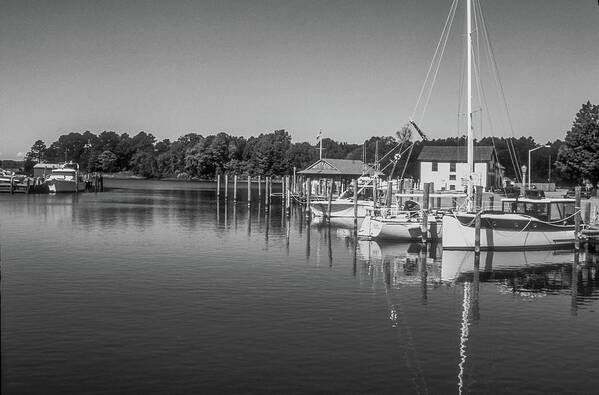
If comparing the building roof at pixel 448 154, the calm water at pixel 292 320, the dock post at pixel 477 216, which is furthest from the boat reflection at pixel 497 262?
the building roof at pixel 448 154

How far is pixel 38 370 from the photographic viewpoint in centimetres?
1644

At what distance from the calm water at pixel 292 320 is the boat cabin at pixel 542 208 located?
2694 millimetres

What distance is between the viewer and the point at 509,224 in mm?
39688

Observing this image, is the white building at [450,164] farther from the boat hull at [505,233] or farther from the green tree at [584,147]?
the boat hull at [505,233]

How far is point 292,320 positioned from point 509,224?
73.2ft

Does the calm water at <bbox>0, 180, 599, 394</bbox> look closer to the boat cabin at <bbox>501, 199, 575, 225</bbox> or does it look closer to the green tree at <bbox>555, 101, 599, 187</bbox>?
the boat cabin at <bbox>501, 199, 575, 225</bbox>

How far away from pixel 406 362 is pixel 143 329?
27.3 feet

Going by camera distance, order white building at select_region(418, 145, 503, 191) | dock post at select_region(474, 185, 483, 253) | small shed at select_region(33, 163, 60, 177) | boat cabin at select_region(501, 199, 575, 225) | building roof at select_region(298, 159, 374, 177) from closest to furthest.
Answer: dock post at select_region(474, 185, 483, 253) < boat cabin at select_region(501, 199, 575, 225) < building roof at select_region(298, 159, 374, 177) < white building at select_region(418, 145, 503, 191) < small shed at select_region(33, 163, 60, 177)

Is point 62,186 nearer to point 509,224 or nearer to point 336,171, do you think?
point 336,171

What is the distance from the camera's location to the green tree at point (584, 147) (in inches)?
2987

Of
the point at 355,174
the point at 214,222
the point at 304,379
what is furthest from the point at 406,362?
the point at 355,174

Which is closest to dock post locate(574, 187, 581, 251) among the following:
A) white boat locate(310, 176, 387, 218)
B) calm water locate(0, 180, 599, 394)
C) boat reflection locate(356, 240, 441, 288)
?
Result: calm water locate(0, 180, 599, 394)

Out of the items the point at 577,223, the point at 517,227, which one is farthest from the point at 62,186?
the point at 577,223

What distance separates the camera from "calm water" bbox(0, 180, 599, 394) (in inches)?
645
